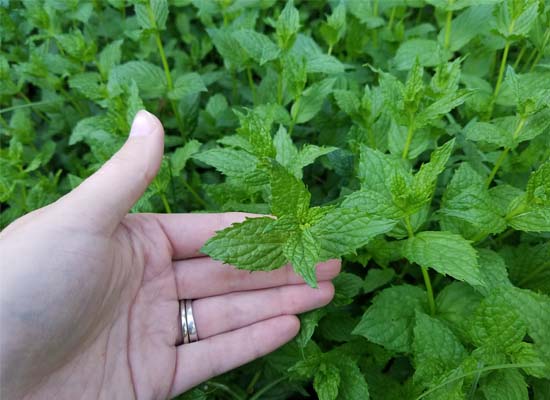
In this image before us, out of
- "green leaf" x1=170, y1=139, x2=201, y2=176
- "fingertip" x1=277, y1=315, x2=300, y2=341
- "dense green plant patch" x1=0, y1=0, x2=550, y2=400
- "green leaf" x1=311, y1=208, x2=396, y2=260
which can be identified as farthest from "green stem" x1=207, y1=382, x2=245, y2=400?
"green leaf" x1=170, y1=139, x2=201, y2=176

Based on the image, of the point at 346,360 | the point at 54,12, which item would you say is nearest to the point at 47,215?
the point at 346,360

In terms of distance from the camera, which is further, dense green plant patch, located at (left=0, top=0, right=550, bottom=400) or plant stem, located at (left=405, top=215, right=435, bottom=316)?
plant stem, located at (left=405, top=215, right=435, bottom=316)

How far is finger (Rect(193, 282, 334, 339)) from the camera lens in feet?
5.99

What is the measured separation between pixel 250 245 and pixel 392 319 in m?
0.59

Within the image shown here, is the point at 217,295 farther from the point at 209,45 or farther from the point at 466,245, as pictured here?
the point at 209,45

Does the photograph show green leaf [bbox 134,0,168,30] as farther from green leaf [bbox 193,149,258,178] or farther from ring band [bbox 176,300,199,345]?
ring band [bbox 176,300,199,345]

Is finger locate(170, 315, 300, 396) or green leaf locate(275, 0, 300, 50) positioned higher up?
green leaf locate(275, 0, 300, 50)

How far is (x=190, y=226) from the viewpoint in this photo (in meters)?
1.87

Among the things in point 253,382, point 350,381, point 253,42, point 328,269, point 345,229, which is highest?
point 253,42

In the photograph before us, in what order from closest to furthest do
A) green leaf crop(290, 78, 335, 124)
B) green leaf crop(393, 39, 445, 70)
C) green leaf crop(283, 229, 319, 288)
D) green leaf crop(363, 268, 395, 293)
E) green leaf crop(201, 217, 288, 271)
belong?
green leaf crop(283, 229, 319, 288)
green leaf crop(201, 217, 288, 271)
green leaf crop(363, 268, 395, 293)
green leaf crop(290, 78, 335, 124)
green leaf crop(393, 39, 445, 70)

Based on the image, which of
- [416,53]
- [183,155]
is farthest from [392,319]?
[416,53]

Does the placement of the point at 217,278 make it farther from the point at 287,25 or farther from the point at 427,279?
the point at 287,25

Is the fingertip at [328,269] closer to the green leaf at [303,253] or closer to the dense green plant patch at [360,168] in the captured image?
the dense green plant patch at [360,168]

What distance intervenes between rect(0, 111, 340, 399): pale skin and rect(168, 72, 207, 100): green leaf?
A: 59 centimetres
